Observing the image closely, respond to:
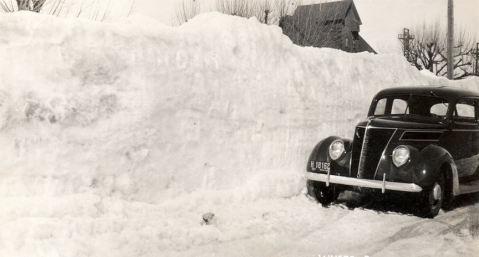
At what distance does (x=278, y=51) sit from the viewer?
7.97 m

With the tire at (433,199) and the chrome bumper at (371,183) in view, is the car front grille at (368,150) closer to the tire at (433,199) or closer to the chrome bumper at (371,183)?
the chrome bumper at (371,183)

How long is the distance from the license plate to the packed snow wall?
2.20 feet

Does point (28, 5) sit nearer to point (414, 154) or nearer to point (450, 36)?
point (414, 154)

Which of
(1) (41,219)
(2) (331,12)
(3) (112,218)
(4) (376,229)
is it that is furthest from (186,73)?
(2) (331,12)

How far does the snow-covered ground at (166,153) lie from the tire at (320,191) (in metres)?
0.20

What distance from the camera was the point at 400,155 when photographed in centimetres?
589

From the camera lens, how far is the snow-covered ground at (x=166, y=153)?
4715 millimetres

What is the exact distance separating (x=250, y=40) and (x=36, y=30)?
3.48m

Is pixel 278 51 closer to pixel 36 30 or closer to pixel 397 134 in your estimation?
pixel 397 134

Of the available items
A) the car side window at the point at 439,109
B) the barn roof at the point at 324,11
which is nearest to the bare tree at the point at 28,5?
the car side window at the point at 439,109

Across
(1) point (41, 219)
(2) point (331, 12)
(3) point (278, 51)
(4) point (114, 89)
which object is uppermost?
(2) point (331, 12)

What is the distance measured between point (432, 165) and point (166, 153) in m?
3.61

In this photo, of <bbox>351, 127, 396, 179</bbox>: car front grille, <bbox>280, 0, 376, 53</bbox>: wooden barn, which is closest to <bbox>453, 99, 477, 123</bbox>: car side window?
<bbox>351, 127, 396, 179</bbox>: car front grille

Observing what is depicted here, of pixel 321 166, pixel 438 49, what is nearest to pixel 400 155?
pixel 321 166
